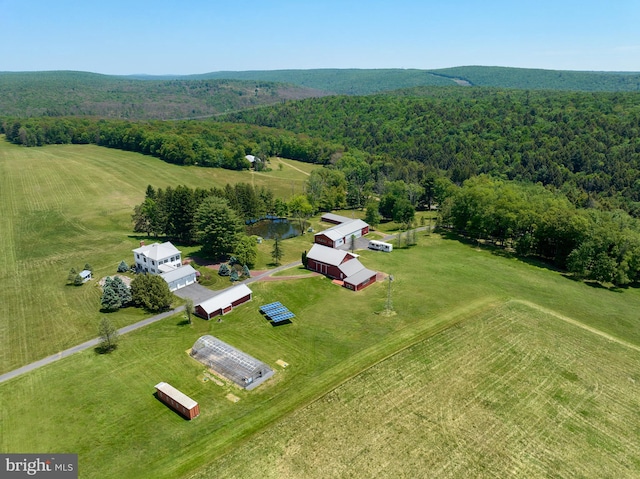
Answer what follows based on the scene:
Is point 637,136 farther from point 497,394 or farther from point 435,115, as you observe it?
point 497,394

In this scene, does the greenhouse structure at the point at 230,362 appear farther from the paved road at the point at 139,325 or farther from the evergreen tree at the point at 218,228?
the evergreen tree at the point at 218,228

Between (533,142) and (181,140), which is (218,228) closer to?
(181,140)

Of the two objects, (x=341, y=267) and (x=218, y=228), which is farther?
(x=218, y=228)

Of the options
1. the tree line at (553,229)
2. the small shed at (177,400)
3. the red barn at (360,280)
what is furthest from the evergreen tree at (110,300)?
the tree line at (553,229)

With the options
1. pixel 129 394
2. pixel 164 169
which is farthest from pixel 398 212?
pixel 164 169

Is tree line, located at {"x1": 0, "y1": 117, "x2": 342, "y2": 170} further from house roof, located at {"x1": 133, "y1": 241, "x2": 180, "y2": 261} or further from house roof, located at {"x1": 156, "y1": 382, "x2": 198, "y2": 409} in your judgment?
house roof, located at {"x1": 156, "y1": 382, "x2": 198, "y2": 409}

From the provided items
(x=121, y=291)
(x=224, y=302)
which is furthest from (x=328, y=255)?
(x=121, y=291)

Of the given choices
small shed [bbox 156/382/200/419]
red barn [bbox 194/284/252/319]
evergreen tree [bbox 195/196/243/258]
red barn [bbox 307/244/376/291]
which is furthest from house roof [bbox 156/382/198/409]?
evergreen tree [bbox 195/196/243/258]
